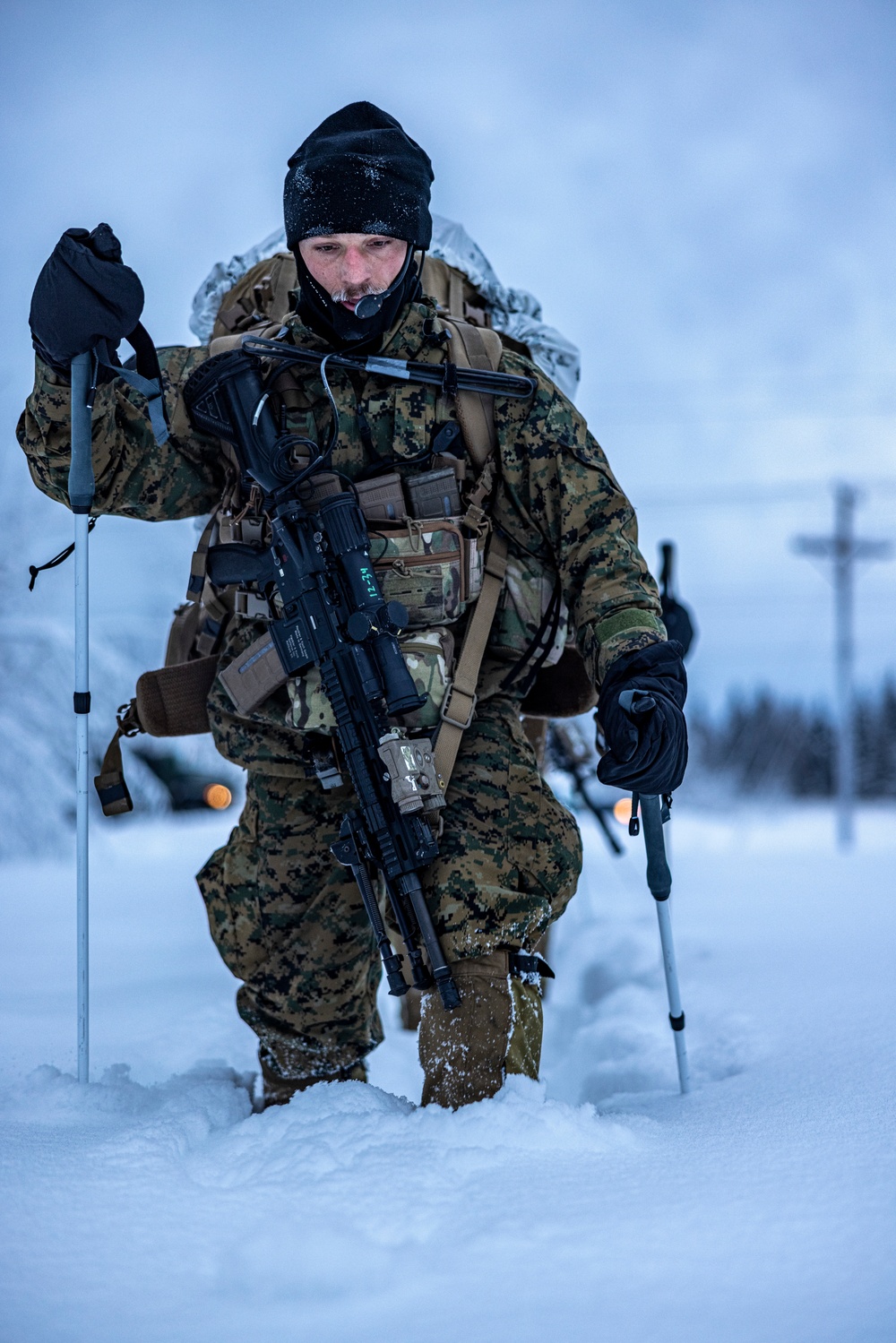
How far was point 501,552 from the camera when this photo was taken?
9.48ft

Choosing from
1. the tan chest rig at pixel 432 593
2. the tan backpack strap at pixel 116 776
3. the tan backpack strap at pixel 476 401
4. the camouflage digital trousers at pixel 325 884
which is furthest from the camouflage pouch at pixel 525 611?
the tan backpack strap at pixel 116 776

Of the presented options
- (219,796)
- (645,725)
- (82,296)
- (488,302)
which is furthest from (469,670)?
(219,796)

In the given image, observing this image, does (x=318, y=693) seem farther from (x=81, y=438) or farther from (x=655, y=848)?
(x=655, y=848)

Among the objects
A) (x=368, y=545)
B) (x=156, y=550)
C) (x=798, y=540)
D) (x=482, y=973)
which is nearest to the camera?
(x=482, y=973)

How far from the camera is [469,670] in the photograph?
2740 millimetres

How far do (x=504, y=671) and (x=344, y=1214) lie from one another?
4.90ft

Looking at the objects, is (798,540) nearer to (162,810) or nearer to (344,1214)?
(162,810)

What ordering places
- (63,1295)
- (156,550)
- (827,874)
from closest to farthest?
(63,1295) < (827,874) < (156,550)

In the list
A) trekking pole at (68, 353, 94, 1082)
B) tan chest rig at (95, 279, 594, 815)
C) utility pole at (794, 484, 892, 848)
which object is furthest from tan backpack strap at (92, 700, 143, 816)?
utility pole at (794, 484, 892, 848)

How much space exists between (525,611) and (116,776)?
1.18 meters

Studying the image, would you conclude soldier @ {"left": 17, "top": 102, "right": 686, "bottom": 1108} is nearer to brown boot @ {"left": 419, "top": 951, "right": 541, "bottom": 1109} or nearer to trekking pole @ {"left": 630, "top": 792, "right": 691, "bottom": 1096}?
brown boot @ {"left": 419, "top": 951, "right": 541, "bottom": 1109}

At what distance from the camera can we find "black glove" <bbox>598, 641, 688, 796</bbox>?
238cm

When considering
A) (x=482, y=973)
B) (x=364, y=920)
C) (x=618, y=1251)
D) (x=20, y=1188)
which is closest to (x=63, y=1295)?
(x=20, y=1188)

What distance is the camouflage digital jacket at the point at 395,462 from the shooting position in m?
2.70
